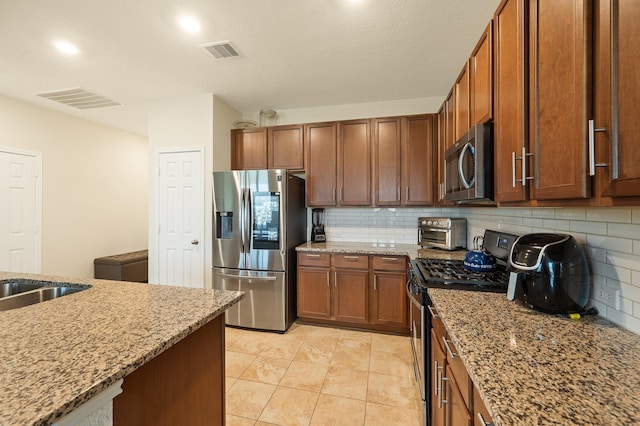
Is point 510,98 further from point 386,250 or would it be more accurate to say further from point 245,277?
point 245,277

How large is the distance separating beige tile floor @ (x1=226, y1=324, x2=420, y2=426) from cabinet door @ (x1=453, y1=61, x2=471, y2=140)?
199 centimetres

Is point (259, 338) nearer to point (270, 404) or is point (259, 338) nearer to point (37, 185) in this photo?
point (270, 404)

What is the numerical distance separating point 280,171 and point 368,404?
7.40 feet

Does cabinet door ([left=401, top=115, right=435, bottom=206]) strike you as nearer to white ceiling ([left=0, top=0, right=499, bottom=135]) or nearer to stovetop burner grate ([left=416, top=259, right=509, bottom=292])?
white ceiling ([left=0, top=0, right=499, bottom=135])

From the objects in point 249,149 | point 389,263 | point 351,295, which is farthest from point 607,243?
point 249,149

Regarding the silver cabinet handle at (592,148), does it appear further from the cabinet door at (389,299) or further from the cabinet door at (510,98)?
the cabinet door at (389,299)

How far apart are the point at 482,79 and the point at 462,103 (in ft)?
1.34

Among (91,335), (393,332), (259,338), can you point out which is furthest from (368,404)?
(91,335)

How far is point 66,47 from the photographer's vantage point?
235 centimetres

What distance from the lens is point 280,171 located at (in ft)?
9.97

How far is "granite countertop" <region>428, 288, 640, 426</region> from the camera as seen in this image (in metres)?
0.62

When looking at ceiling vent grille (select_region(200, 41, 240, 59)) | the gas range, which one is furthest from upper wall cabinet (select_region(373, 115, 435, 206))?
ceiling vent grille (select_region(200, 41, 240, 59))

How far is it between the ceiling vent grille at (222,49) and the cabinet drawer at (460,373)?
2.62 meters

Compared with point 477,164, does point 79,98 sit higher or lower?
higher
